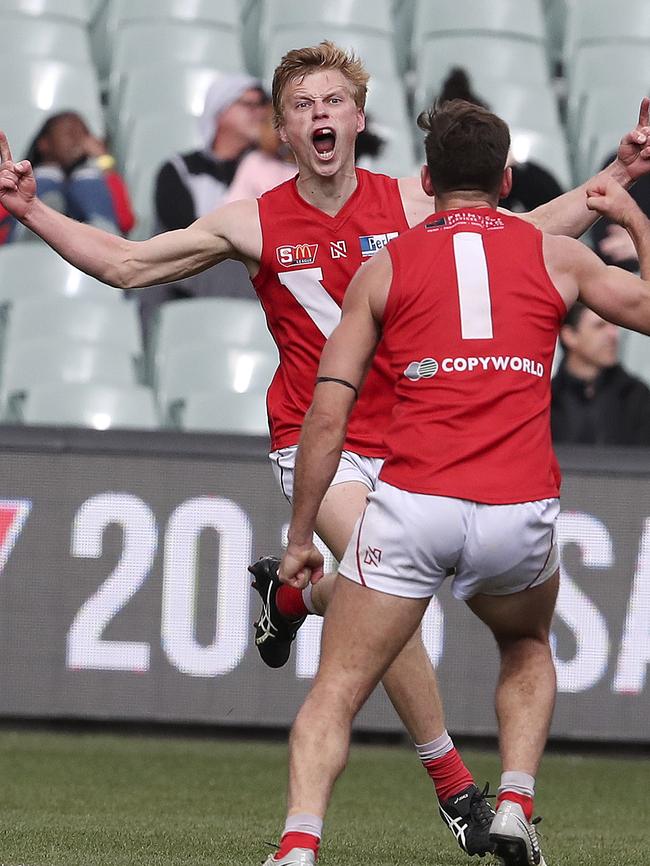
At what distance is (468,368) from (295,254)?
1281mm

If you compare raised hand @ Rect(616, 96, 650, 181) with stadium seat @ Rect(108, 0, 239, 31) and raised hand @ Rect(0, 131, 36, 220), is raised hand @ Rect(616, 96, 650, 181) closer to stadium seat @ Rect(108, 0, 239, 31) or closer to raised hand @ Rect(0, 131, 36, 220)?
raised hand @ Rect(0, 131, 36, 220)

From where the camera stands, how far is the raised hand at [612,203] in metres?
4.58

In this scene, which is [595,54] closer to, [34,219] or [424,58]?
[424,58]

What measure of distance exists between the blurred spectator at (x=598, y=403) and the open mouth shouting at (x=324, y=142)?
12.5 ft

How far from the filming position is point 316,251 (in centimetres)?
530

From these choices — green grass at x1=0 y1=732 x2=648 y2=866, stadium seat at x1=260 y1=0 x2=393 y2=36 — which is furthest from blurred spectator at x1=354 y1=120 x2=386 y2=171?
green grass at x1=0 y1=732 x2=648 y2=866

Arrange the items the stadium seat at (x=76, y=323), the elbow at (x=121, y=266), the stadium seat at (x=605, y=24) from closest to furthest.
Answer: the elbow at (x=121, y=266) → the stadium seat at (x=76, y=323) → the stadium seat at (x=605, y=24)

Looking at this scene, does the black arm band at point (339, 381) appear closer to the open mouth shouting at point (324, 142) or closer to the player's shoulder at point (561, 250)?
the player's shoulder at point (561, 250)

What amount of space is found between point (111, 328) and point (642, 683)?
3.51m

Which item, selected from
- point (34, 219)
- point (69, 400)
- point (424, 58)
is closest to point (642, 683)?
point (69, 400)

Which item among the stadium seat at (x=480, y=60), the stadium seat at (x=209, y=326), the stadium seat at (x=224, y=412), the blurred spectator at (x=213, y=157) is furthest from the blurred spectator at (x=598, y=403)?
the stadium seat at (x=480, y=60)

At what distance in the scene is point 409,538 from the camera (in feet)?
13.5

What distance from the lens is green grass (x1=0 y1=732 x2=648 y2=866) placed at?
5.24 meters

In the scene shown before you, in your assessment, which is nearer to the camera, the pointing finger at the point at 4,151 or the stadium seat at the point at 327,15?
the pointing finger at the point at 4,151
